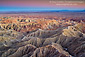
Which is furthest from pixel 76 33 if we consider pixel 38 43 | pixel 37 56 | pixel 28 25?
pixel 28 25

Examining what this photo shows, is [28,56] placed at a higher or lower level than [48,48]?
lower

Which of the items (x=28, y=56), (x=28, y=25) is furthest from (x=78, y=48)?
(x=28, y=25)

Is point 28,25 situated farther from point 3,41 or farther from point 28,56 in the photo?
point 28,56

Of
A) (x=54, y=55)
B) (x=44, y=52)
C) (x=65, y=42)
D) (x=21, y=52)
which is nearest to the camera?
(x=54, y=55)

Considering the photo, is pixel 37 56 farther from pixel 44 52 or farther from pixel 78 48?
pixel 78 48

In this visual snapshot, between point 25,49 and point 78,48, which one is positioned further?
point 25,49

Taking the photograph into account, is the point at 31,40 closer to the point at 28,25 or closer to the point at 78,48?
the point at 78,48

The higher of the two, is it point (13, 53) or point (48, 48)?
point (48, 48)

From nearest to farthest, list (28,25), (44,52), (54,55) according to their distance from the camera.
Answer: (54,55) < (44,52) < (28,25)

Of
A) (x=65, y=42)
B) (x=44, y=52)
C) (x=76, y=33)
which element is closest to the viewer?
(x=44, y=52)
